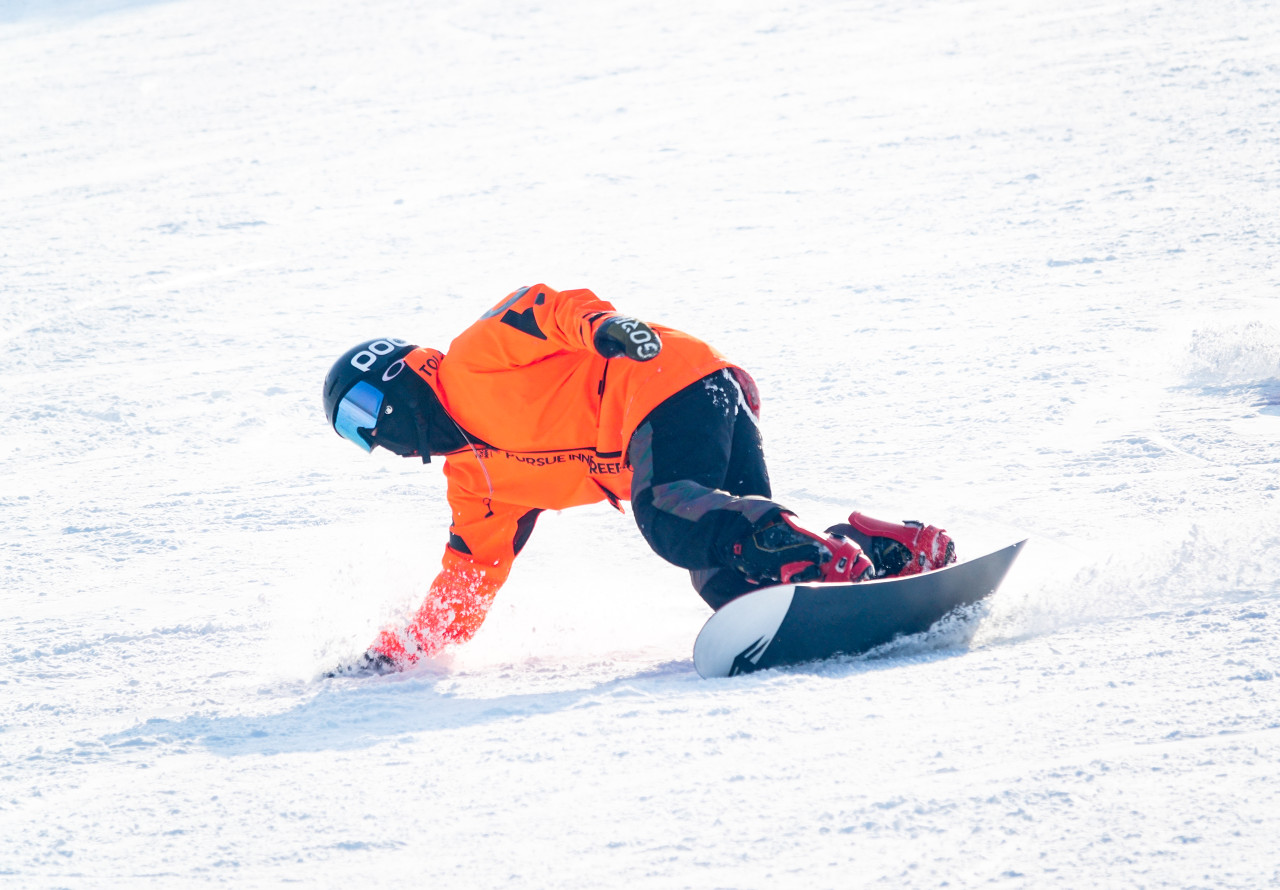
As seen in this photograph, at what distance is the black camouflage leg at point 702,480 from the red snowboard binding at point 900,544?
1.00 ft

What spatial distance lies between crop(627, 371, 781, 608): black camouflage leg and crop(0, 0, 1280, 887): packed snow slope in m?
0.31

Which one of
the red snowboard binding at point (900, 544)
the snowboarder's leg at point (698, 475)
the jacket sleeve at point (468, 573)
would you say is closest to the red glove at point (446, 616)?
the jacket sleeve at point (468, 573)

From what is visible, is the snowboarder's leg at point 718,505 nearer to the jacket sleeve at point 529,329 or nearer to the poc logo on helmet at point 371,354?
the jacket sleeve at point 529,329

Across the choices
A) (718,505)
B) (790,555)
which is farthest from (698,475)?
(790,555)

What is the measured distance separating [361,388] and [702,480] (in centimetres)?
100

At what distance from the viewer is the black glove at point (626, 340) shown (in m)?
2.97

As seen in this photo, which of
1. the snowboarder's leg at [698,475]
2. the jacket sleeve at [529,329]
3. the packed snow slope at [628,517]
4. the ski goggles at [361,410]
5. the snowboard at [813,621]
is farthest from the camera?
the ski goggles at [361,410]

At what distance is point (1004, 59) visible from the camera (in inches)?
422

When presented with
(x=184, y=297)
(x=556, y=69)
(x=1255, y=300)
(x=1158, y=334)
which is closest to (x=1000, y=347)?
(x=1158, y=334)

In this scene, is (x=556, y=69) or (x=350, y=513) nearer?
(x=350, y=513)

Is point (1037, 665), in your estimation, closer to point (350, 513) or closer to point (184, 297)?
point (350, 513)

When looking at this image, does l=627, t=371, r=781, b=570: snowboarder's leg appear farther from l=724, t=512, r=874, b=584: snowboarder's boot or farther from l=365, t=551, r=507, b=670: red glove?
l=365, t=551, r=507, b=670: red glove

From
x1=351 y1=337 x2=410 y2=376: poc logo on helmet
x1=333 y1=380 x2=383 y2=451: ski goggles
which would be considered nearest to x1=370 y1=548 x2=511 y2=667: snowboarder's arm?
x1=333 y1=380 x2=383 y2=451: ski goggles

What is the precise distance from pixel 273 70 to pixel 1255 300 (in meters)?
10.2
